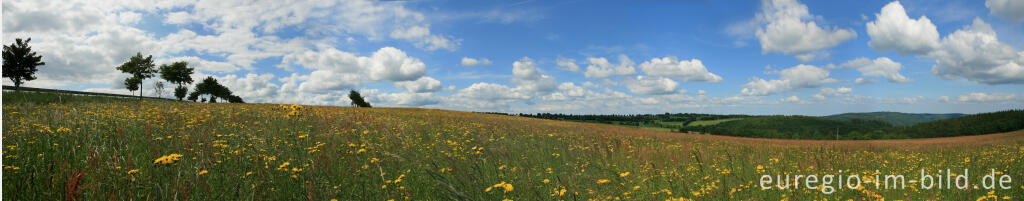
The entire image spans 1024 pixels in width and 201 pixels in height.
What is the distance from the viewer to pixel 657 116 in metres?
112

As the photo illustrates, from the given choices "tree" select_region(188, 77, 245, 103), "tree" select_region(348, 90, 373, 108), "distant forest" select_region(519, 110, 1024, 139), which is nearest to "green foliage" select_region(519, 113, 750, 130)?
"distant forest" select_region(519, 110, 1024, 139)

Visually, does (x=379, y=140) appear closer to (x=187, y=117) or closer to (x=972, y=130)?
(x=187, y=117)

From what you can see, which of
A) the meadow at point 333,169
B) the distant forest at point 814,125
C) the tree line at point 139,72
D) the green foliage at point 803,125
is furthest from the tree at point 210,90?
the green foliage at point 803,125

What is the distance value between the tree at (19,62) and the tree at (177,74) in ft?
34.3

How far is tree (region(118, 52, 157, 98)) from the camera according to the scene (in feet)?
163

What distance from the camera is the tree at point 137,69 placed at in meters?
49.6

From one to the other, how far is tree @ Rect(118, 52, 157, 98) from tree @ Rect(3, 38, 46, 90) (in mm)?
7078

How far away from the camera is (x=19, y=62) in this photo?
137ft

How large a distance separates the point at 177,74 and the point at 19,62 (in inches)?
501

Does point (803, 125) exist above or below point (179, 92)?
below

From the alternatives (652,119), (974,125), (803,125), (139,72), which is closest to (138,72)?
(139,72)

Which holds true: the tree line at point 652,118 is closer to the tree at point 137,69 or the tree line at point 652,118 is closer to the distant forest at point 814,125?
the distant forest at point 814,125

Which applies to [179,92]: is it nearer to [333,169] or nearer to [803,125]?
[333,169]

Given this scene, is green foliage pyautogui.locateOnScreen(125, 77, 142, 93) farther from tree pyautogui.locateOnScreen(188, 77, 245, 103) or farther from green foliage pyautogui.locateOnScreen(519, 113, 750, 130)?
green foliage pyautogui.locateOnScreen(519, 113, 750, 130)
